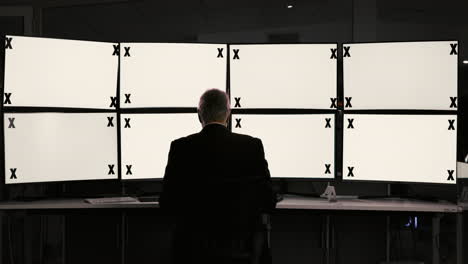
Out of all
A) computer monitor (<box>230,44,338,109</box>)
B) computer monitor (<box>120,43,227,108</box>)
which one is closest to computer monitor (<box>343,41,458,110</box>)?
computer monitor (<box>230,44,338,109</box>)

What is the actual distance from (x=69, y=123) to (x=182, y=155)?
1.45 metres

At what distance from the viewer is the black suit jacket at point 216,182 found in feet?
8.04

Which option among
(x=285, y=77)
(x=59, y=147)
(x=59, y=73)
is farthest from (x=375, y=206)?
(x=59, y=73)

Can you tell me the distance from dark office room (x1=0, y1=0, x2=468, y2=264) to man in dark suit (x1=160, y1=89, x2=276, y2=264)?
2.81ft

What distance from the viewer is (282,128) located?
380 centimetres

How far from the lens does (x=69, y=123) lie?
3.74m

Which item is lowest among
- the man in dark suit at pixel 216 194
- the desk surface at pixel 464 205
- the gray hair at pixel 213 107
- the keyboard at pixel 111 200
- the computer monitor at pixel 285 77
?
the desk surface at pixel 464 205

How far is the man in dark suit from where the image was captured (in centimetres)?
245

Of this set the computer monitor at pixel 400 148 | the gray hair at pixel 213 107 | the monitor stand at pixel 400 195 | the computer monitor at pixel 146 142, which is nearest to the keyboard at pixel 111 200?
the computer monitor at pixel 146 142

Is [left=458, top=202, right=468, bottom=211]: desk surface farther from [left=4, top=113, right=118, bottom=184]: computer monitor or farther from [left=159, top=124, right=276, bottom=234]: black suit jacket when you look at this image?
[left=4, top=113, right=118, bottom=184]: computer monitor

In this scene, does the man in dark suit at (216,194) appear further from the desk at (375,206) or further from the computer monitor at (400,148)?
the computer monitor at (400,148)

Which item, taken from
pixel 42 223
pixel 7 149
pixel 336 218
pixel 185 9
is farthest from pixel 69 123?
pixel 336 218

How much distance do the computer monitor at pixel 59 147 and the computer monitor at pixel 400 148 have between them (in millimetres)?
1578

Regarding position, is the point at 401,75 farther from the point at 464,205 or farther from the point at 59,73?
the point at 59,73
